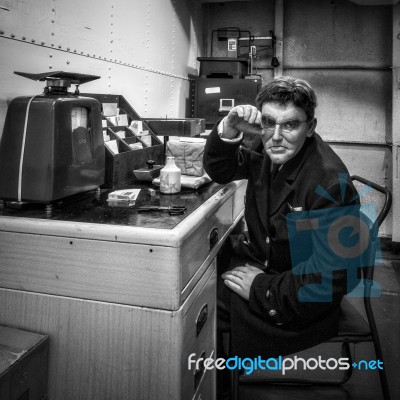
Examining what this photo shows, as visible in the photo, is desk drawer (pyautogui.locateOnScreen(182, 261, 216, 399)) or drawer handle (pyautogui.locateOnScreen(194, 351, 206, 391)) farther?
drawer handle (pyautogui.locateOnScreen(194, 351, 206, 391))

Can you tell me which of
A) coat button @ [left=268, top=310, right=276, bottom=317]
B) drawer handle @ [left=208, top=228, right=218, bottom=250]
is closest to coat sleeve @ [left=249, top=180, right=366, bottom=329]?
coat button @ [left=268, top=310, right=276, bottom=317]

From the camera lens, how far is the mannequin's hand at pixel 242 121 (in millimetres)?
1521

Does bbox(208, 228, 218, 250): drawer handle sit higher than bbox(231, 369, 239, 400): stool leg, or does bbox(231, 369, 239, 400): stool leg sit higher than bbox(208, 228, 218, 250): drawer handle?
bbox(208, 228, 218, 250): drawer handle

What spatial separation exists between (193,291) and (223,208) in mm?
516

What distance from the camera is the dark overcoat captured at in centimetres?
133

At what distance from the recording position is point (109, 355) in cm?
116

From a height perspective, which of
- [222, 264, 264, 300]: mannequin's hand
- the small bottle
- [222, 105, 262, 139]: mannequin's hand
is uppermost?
[222, 105, 262, 139]: mannequin's hand

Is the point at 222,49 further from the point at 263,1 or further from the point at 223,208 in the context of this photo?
the point at 223,208

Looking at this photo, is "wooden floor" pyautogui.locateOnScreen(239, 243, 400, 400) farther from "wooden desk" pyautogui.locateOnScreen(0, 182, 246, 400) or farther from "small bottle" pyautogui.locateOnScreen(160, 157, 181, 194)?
"small bottle" pyautogui.locateOnScreen(160, 157, 181, 194)

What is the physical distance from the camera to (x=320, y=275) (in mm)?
1315

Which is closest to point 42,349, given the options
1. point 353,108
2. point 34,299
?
point 34,299

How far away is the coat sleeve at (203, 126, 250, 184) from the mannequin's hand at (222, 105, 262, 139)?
41mm

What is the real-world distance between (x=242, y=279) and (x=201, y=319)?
0.22 metres

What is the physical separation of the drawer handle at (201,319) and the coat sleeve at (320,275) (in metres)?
0.18
